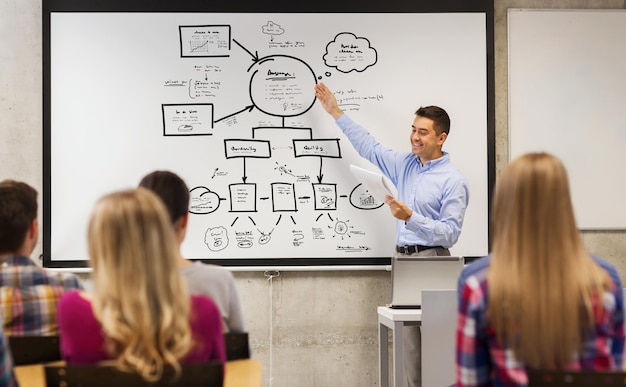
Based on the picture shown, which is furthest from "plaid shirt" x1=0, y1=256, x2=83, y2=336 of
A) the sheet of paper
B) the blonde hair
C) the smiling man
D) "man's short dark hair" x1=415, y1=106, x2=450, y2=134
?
"man's short dark hair" x1=415, y1=106, x2=450, y2=134

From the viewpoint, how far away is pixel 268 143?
4906mm

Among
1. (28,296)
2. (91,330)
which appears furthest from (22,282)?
(91,330)

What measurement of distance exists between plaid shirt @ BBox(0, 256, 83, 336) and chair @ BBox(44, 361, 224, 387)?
694 millimetres

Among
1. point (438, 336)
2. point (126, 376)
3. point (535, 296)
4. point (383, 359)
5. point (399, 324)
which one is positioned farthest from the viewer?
point (383, 359)

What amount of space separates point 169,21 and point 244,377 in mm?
3201

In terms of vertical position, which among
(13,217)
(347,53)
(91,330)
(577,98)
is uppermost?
(347,53)

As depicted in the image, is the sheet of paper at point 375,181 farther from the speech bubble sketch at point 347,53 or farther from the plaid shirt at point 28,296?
the plaid shirt at point 28,296

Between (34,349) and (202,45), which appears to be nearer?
(34,349)

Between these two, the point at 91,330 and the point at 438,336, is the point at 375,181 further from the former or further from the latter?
the point at 91,330

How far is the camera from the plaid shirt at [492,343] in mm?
1845

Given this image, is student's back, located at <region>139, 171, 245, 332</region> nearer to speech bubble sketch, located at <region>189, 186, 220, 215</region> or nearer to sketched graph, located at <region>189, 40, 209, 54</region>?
speech bubble sketch, located at <region>189, 186, 220, 215</region>

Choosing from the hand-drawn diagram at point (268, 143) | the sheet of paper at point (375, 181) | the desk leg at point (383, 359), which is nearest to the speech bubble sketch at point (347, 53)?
the hand-drawn diagram at point (268, 143)

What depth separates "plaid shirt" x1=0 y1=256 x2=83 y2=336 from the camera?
2332 millimetres

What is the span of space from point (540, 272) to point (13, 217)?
62.8 inches
